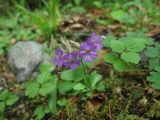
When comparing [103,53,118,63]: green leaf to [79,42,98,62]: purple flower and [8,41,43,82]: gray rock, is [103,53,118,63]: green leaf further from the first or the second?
[8,41,43,82]: gray rock

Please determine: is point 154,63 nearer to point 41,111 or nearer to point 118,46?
point 118,46

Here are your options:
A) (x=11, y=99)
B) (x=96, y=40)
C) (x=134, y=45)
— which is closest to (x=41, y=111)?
(x=11, y=99)

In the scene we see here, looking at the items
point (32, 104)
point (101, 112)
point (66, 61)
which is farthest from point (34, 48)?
point (101, 112)

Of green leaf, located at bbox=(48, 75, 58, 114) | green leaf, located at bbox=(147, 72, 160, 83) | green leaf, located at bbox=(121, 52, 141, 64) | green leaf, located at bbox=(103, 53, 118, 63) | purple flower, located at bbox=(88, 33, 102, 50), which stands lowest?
green leaf, located at bbox=(48, 75, 58, 114)

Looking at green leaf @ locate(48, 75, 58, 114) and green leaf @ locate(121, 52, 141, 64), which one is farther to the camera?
green leaf @ locate(48, 75, 58, 114)

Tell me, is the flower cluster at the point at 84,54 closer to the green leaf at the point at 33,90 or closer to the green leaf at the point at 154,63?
the green leaf at the point at 33,90

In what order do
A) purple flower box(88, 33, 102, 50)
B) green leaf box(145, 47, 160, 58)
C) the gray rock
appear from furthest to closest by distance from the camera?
1. the gray rock
2. green leaf box(145, 47, 160, 58)
3. purple flower box(88, 33, 102, 50)

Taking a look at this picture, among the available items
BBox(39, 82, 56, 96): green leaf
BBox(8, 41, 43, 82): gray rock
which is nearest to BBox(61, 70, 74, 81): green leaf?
BBox(39, 82, 56, 96): green leaf

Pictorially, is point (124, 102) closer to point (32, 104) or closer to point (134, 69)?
point (134, 69)
